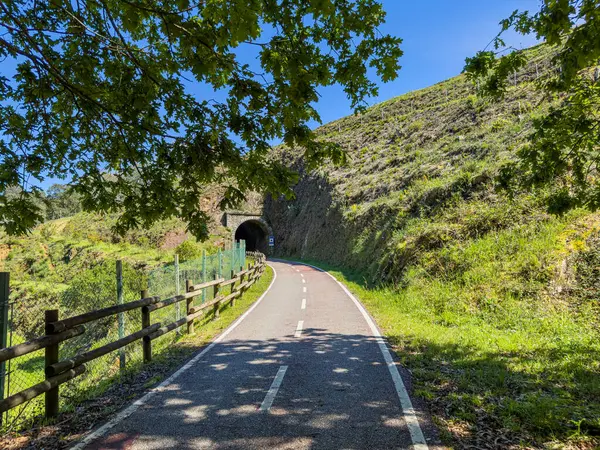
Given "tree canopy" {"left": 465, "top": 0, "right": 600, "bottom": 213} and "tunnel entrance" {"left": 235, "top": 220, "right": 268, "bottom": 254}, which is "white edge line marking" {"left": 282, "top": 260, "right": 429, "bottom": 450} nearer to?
"tree canopy" {"left": 465, "top": 0, "right": 600, "bottom": 213}

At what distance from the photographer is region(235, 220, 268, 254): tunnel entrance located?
177 feet

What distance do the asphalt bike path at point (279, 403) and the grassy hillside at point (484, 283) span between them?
58cm

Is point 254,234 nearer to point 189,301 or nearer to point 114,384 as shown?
point 189,301

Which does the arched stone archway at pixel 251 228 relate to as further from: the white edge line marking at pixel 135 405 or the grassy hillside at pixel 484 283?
the white edge line marking at pixel 135 405

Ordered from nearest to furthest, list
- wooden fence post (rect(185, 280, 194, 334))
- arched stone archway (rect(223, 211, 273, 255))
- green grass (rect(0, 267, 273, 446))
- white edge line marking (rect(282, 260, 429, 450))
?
white edge line marking (rect(282, 260, 429, 450)) → green grass (rect(0, 267, 273, 446)) → wooden fence post (rect(185, 280, 194, 334)) → arched stone archway (rect(223, 211, 273, 255))

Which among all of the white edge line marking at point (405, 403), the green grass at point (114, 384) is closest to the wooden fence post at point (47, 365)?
the green grass at point (114, 384)

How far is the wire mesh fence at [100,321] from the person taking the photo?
643cm

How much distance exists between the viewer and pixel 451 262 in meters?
12.0

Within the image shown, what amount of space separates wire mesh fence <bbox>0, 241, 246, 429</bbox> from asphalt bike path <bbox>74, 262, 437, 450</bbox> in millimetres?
1518

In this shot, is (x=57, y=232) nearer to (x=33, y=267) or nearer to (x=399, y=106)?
(x=33, y=267)

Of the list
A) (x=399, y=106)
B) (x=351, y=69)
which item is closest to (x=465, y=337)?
(x=351, y=69)

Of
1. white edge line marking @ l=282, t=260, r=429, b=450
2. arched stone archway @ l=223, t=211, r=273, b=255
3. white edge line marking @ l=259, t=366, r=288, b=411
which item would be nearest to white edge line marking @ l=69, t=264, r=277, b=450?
white edge line marking @ l=259, t=366, r=288, b=411

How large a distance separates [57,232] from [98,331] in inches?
1412

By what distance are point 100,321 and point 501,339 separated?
522 inches
